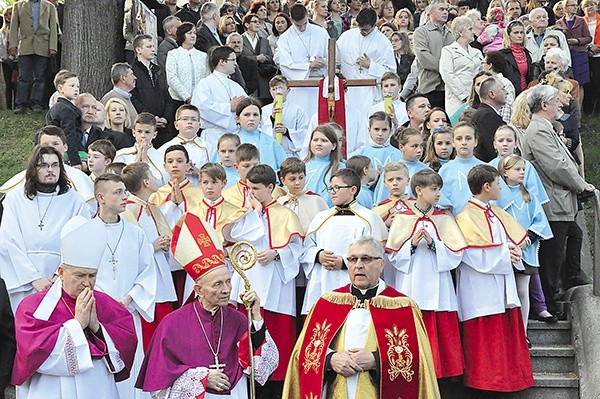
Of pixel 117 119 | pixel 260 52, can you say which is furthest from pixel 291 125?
pixel 260 52

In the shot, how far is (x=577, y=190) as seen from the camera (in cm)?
1085

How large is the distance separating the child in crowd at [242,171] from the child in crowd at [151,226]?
0.69 m

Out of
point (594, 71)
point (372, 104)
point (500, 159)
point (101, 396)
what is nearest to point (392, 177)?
point (500, 159)

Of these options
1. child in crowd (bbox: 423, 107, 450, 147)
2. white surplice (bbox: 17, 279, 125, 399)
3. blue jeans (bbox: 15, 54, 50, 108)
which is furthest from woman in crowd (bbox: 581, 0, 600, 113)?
white surplice (bbox: 17, 279, 125, 399)

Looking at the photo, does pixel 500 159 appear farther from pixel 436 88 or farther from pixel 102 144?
pixel 436 88

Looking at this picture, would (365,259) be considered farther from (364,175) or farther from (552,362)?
(552,362)

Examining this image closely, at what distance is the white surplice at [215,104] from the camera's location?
13.6m

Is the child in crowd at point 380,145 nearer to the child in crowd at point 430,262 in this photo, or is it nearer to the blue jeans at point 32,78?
the child in crowd at point 430,262

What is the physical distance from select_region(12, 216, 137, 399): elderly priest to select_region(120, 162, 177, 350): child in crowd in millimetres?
2356

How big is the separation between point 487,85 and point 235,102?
3.07 metres

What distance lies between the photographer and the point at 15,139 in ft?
55.1

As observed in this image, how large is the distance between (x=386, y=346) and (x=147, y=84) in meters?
7.10

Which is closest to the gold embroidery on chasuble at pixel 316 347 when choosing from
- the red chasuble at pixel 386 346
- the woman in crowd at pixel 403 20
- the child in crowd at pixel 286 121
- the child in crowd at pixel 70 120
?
the red chasuble at pixel 386 346

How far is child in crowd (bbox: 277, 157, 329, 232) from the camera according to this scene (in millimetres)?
10141
